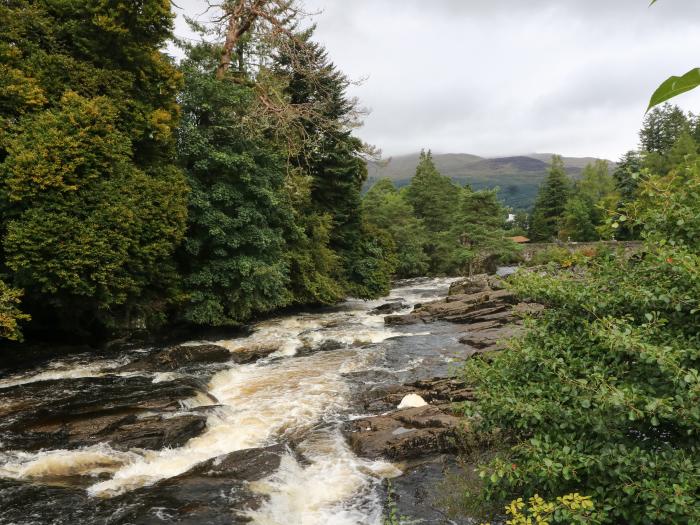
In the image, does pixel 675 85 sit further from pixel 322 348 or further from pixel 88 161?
pixel 322 348

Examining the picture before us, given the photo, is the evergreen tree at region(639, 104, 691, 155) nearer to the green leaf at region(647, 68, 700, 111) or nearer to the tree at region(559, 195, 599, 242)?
the tree at region(559, 195, 599, 242)

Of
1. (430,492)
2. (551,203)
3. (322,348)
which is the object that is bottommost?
(322,348)

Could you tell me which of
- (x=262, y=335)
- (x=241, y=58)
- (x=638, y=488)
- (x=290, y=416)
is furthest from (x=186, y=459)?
(x=241, y=58)

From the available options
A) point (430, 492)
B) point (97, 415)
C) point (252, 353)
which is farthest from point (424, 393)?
point (97, 415)

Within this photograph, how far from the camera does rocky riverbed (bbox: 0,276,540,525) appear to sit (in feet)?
21.4

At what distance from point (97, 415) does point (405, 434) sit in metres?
6.33

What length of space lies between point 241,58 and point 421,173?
38.7 meters

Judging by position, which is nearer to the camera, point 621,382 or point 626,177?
point 621,382

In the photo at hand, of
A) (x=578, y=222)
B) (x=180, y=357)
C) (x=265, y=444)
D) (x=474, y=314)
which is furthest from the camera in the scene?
(x=578, y=222)

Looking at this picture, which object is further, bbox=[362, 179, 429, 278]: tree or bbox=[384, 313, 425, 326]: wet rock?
bbox=[362, 179, 429, 278]: tree

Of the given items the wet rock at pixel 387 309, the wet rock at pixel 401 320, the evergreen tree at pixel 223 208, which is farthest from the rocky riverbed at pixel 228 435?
the wet rock at pixel 387 309

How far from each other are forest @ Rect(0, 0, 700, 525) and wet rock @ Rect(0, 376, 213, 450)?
0.16m

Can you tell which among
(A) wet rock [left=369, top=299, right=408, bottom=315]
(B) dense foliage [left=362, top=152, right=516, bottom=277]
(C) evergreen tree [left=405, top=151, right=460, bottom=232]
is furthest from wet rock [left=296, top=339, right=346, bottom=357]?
(C) evergreen tree [left=405, top=151, right=460, bottom=232]

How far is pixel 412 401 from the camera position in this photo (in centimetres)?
1033
